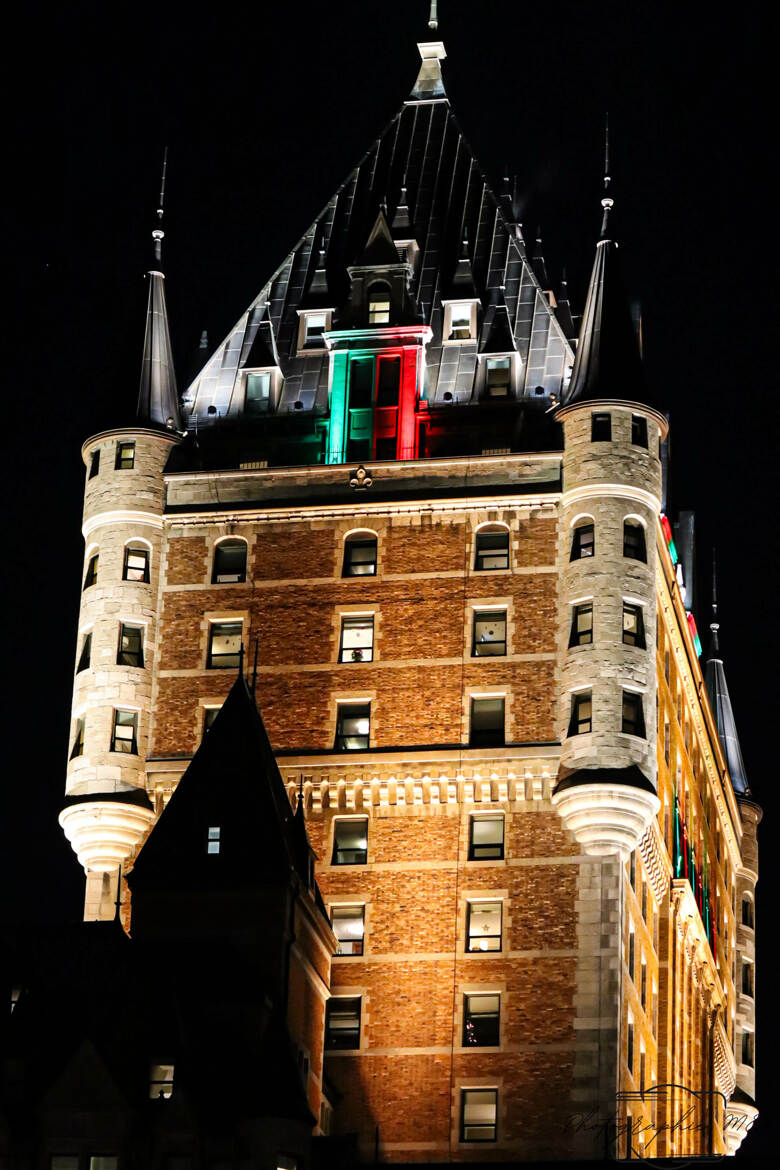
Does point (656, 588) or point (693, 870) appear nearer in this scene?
point (656, 588)

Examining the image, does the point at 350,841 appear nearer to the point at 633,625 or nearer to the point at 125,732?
the point at 125,732

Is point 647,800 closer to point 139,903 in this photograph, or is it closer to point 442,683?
point 442,683

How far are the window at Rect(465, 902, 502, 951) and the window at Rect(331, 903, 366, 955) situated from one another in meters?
2.85

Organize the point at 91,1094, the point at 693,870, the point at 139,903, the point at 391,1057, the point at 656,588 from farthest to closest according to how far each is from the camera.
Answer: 1. the point at 693,870
2. the point at 656,588
3. the point at 391,1057
4. the point at 139,903
5. the point at 91,1094

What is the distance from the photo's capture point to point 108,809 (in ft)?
283

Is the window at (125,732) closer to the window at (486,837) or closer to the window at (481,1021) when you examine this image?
the window at (486,837)

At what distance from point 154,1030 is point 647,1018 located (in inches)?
758

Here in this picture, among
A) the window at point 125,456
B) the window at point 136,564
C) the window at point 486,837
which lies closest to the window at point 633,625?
the window at point 486,837

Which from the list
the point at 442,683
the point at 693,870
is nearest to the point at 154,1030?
the point at 442,683

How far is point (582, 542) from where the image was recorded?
87.8 meters

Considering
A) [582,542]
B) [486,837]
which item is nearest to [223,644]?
[486,837]

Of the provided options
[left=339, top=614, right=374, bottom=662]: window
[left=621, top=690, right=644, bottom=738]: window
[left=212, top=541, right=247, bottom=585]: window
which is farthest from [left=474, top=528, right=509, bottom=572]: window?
[left=212, top=541, right=247, bottom=585]: window

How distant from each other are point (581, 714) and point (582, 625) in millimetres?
2693

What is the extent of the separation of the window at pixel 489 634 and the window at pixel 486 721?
1330 millimetres
